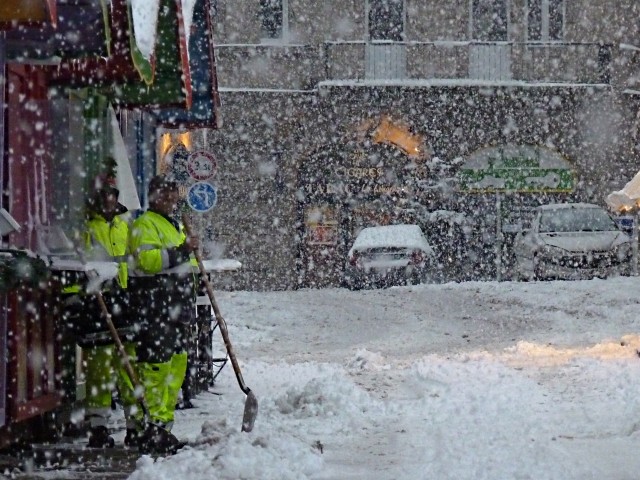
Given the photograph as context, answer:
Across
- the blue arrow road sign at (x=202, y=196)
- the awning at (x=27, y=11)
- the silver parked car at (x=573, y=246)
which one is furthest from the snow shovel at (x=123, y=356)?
the silver parked car at (x=573, y=246)

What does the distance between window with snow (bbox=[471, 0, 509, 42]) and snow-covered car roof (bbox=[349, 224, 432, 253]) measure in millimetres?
6549

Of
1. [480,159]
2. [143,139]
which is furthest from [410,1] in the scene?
[143,139]

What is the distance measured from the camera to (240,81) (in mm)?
26406

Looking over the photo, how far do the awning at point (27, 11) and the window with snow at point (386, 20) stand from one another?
21.9 meters

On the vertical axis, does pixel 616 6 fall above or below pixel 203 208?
above

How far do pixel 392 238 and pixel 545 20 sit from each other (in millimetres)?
8325

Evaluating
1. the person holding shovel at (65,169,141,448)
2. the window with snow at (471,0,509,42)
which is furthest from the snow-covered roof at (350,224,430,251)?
the person holding shovel at (65,169,141,448)

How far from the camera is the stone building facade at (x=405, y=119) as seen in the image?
26.5 metres

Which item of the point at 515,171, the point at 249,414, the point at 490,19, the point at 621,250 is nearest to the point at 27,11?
the point at 249,414

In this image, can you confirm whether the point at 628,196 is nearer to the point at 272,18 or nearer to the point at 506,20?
the point at 506,20

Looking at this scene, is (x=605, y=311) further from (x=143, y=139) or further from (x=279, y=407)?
(x=279, y=407)

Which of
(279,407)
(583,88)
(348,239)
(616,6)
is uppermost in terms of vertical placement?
(616,6)

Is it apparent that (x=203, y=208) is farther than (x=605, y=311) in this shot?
No

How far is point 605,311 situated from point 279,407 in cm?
1044
